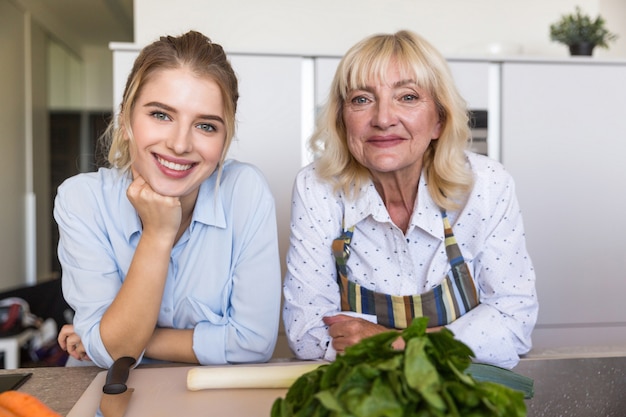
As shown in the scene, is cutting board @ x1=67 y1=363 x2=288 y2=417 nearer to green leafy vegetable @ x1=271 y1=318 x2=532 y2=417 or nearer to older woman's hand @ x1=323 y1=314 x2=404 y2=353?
green leafy vegetable @ x1=271 y1=318 x2=532 y2=417

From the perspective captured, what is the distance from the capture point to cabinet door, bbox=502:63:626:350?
8.15ft

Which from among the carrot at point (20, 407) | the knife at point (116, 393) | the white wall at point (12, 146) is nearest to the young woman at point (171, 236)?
the knife at point (116, 393)

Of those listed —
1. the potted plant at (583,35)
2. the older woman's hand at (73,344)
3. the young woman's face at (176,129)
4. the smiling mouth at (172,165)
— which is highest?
the potted plant at (583,35)

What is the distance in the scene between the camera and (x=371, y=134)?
141 cm

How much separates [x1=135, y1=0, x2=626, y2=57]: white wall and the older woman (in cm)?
162

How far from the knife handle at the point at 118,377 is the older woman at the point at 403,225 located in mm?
498

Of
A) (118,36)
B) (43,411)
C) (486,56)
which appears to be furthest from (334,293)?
(118,36)

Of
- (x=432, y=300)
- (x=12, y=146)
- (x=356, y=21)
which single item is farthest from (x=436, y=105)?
(x=12, y=146)

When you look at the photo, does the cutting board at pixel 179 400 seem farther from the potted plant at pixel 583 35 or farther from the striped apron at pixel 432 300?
the potted plant at pixel 583 35

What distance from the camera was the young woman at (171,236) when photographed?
1.14 metres

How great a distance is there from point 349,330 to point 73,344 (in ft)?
1.79

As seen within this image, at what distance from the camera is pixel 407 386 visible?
1.52ft

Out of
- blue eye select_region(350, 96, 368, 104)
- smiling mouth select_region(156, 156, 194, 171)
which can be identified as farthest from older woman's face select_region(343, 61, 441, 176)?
smiling mouth select_region(156, 156, 194, 171)

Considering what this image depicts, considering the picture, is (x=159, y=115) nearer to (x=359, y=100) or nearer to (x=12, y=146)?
(x=359, y=100)
